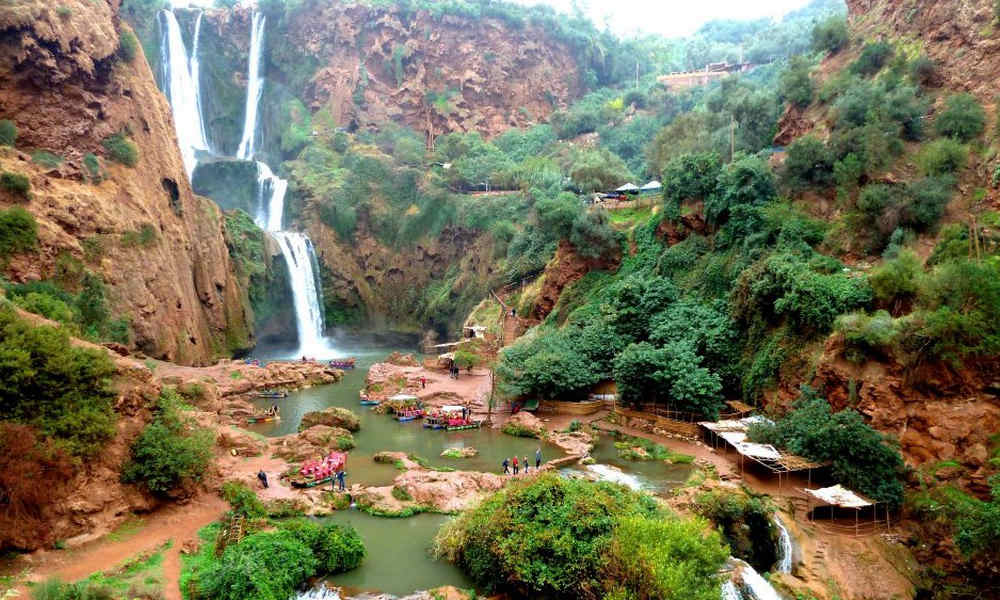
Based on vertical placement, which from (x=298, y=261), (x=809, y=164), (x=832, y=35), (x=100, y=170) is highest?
(x=832, y=35)

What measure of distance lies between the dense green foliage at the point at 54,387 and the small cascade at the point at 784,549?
1937 centimetres

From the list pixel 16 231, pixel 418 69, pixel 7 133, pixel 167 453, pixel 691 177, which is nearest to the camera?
pixel 167 453

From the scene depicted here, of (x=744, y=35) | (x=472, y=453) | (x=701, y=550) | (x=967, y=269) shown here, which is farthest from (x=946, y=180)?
Answer: (x=744, y=35)

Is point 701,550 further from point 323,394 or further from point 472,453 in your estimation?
point 323,394

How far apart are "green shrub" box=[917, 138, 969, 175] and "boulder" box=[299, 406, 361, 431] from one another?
91.5ft

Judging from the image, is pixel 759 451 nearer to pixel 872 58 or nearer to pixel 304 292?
pixel 872 58

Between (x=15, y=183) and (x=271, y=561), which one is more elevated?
(x=15, y=183)

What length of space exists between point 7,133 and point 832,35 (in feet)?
149

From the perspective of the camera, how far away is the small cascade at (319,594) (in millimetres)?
15672

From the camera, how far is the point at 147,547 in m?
17.0

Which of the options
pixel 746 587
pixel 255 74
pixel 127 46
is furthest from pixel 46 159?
pixel 255 74

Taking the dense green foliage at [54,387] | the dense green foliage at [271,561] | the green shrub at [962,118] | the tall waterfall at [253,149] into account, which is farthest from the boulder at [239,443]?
the green shrub at [962,118]

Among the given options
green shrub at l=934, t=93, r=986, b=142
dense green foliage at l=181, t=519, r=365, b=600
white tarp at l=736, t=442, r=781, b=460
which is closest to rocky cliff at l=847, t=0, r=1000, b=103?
green shrub at l=934, t=93, r=986, b=142

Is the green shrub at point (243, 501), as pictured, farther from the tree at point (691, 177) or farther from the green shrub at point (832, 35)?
the green shrub at point (832, 35)
